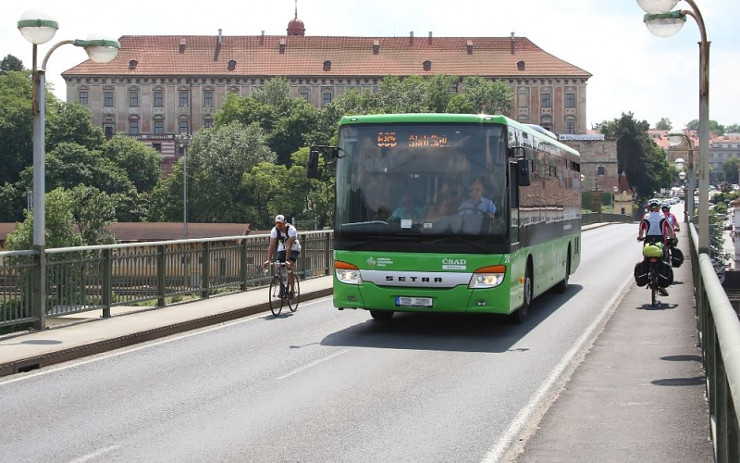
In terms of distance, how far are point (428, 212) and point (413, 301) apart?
47.4 inches

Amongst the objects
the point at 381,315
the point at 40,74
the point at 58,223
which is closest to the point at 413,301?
the point at 381,315

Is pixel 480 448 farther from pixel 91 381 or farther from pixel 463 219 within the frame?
pixel 463 219

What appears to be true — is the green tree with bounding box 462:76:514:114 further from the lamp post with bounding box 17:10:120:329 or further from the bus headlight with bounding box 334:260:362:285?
the lamp post with bounding box 17:10:120:329

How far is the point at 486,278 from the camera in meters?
15.1

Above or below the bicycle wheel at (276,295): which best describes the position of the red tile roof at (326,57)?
above

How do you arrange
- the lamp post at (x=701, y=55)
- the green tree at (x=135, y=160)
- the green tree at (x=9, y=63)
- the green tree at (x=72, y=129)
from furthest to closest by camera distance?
1. the green tree at (x=9, y=63)
2. the green tree at (x=135, y=160)
3. the green tree at (x=72, y=129)
4. the lamp post at (x=701, y=55)

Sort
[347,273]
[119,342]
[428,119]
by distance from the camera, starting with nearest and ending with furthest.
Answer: [119,342] < [428,119] < [347,273]

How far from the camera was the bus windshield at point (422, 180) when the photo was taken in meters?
15.1

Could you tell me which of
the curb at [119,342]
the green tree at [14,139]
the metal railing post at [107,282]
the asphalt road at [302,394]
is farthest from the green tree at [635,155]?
the metal railing post at [107,282]

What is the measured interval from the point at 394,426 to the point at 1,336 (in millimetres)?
7180

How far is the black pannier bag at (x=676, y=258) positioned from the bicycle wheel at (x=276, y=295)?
704cm

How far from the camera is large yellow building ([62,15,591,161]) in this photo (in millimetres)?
153125

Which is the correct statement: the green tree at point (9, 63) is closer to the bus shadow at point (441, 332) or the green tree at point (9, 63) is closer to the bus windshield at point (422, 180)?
the bus shadow at point (441, 332)

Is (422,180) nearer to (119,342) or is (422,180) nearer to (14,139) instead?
(119,342)
